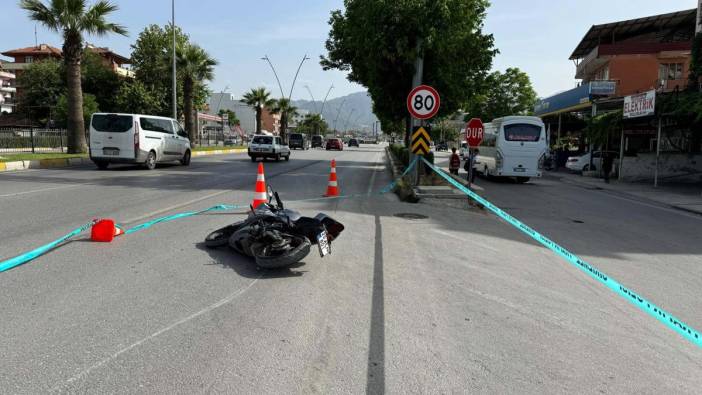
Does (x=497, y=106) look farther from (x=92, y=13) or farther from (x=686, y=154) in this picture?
(x=92, y=13)

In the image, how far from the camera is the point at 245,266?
529cm

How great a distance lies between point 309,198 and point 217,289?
6.79 metres

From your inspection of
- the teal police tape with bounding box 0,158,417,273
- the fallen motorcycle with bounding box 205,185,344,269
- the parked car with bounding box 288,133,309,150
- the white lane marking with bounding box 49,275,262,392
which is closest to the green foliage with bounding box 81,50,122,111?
the parked car with bounding box 288,133,309,150

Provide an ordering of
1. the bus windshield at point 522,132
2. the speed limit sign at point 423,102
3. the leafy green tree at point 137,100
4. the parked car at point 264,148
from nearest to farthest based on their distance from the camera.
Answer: the speed limit sign at point 423,102, the bus windshield at point 522,132, the parked car at point 264,148, the leafy green tree at point 137,100

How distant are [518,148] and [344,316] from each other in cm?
1716

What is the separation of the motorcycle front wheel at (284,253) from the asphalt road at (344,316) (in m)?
0.17

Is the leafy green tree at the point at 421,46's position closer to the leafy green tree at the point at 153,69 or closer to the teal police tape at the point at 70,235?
the teal police tape at the point at 70,235

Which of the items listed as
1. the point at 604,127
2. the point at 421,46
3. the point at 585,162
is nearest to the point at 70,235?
the point at 421,46

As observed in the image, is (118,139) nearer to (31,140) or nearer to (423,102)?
(423,102)

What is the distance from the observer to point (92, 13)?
23.5 metres

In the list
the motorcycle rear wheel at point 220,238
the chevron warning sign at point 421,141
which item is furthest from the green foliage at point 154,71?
the motorcycle rear wheel at point 220,238

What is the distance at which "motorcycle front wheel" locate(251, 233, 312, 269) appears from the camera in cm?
487

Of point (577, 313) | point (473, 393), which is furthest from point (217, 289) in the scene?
point (577, 313)

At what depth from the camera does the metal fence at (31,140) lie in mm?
26203
